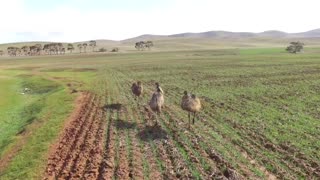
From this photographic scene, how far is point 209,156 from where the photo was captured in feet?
61.2

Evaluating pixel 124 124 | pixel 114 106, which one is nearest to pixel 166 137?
pixel 124 124

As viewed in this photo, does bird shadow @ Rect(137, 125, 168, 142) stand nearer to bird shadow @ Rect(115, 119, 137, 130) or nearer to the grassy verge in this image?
bird shadow @ Rect(115, 119, 137, 130)

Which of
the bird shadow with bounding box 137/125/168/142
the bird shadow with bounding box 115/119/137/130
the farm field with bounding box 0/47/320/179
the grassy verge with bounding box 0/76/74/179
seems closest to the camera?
the farm field with bounding box 0/47/320/179

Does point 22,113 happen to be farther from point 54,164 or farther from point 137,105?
point 54,164

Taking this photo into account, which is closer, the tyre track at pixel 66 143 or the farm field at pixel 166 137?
the farm field at pixel 166 137

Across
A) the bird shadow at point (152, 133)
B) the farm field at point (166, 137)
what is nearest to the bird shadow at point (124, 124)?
the farm field at point (166, 137)

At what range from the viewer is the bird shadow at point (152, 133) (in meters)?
22.2

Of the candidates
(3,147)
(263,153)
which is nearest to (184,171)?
(263,153)

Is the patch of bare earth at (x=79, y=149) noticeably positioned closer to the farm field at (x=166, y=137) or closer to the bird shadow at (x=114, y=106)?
the farm field at (x=166, y=137)

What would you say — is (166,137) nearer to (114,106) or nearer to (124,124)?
(124,124)

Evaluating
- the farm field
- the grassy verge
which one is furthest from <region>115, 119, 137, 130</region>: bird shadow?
the grassy verge

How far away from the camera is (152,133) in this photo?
23.3 meters

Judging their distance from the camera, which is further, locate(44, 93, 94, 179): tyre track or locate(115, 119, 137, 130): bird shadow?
locate(115, 119, 137, 130): bird shadow

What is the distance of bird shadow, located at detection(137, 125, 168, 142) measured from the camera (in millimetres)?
22209
